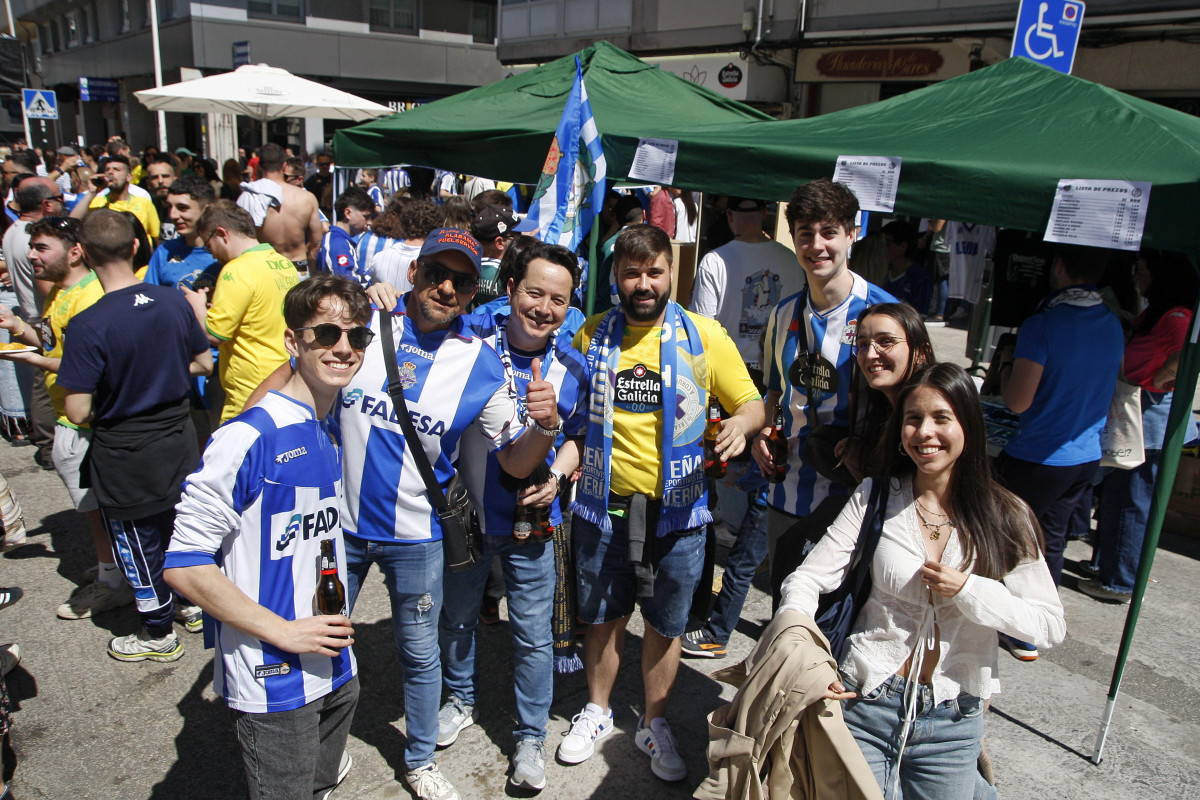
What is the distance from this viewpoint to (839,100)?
44.0ft

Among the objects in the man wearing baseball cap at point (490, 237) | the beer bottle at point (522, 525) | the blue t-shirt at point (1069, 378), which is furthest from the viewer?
the man wearing baseball cap at point (490, 237)

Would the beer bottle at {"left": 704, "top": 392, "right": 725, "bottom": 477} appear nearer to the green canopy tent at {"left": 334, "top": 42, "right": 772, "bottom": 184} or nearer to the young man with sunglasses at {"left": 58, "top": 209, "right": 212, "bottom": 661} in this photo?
the young man with sunglasses at {"left": 58, "top": 209, "right": 212, "bottom": 661}

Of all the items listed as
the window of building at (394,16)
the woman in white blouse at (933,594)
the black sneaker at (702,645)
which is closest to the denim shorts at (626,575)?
the woman in white blouse at (933,594)

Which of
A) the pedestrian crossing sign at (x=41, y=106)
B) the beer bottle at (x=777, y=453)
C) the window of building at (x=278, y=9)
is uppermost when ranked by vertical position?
the window of building at (x=278, y=9)

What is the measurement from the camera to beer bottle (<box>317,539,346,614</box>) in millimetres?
2205

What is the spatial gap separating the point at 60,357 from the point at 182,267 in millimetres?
1134

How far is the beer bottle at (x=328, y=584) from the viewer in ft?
7.23

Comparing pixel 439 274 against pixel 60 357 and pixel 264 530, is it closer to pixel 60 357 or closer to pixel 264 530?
pixel 264 530

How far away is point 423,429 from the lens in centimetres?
258

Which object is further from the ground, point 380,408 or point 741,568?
point 380,408

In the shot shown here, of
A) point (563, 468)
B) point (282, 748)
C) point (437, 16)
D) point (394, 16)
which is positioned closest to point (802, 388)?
point (563, 468)

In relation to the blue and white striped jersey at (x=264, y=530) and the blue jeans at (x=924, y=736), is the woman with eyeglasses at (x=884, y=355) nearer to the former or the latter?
the blue jeans at (x=924, y=736)

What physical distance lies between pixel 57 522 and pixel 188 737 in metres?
2.82

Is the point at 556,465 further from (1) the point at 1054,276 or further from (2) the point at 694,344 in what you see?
(1) the point at 1054,276
